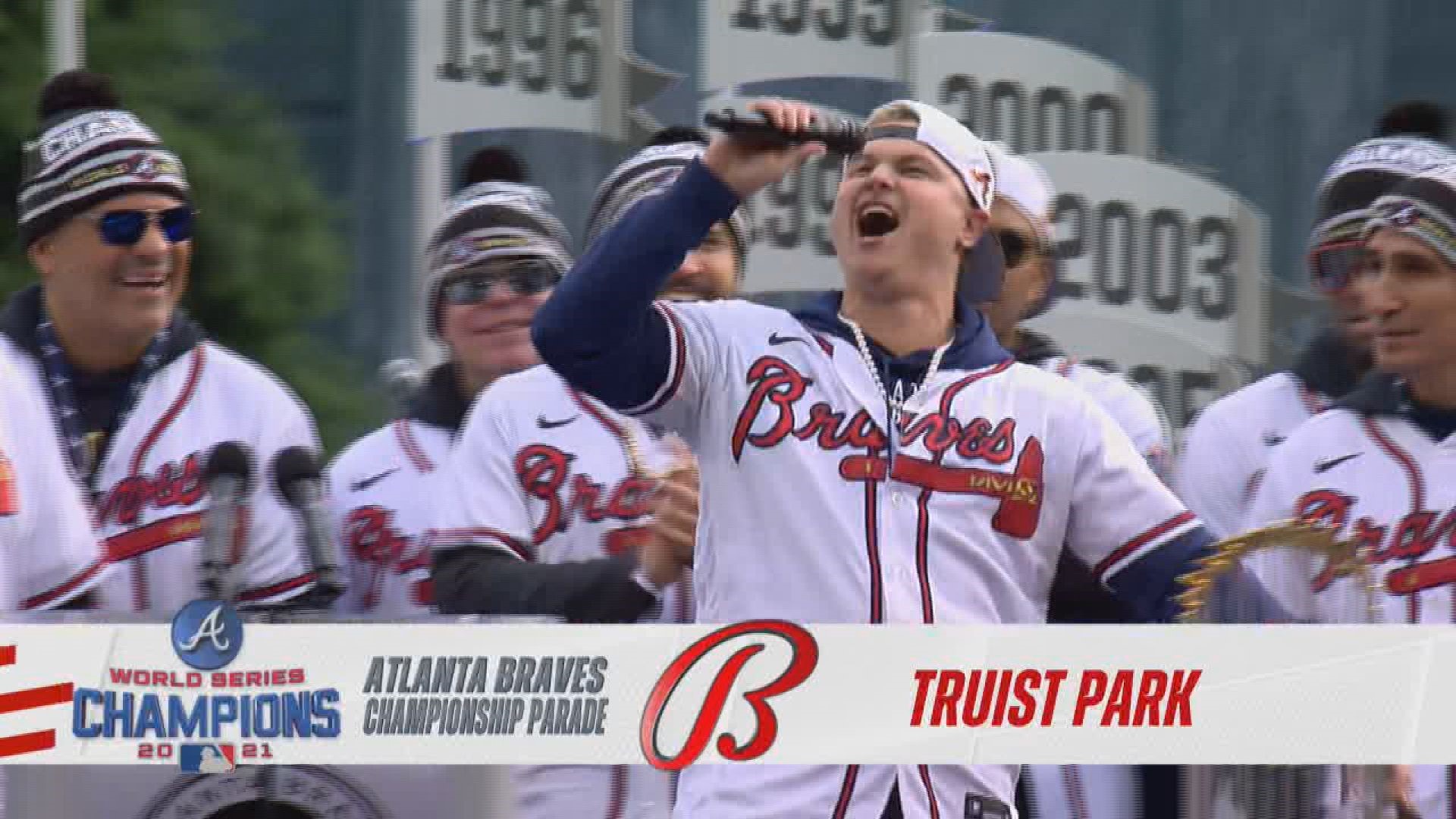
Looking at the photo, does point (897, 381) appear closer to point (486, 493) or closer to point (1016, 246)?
point (486, 493)

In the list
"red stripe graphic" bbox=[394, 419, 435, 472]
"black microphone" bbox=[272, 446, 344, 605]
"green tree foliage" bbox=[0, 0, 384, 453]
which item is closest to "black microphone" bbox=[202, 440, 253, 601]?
"black microphone" bbox=[272, 446, 344, 605]

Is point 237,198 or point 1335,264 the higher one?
point 1335,264

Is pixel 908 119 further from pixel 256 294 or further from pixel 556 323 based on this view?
pixel 256 294

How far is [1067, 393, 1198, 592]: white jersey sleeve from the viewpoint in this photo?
4.42 m

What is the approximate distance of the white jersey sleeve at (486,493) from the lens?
5145 mm

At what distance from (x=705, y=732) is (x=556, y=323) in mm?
652

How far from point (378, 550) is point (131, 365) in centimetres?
69

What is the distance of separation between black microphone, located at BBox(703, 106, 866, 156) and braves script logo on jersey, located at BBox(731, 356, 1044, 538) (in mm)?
342

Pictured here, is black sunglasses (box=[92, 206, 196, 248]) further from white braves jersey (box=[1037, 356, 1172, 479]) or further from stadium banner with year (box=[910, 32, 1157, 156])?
stadium banner with year (box=[910, 32, 1157, 156])

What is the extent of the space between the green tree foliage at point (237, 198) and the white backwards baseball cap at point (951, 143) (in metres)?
7.00

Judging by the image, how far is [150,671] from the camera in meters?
4.29

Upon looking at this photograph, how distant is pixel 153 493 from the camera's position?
5.28 metres

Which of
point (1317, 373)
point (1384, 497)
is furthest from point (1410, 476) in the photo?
point (1317, 373)

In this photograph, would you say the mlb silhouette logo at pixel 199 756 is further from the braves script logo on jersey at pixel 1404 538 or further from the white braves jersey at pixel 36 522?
the braves script logo on jersey at pixel 1404 538
